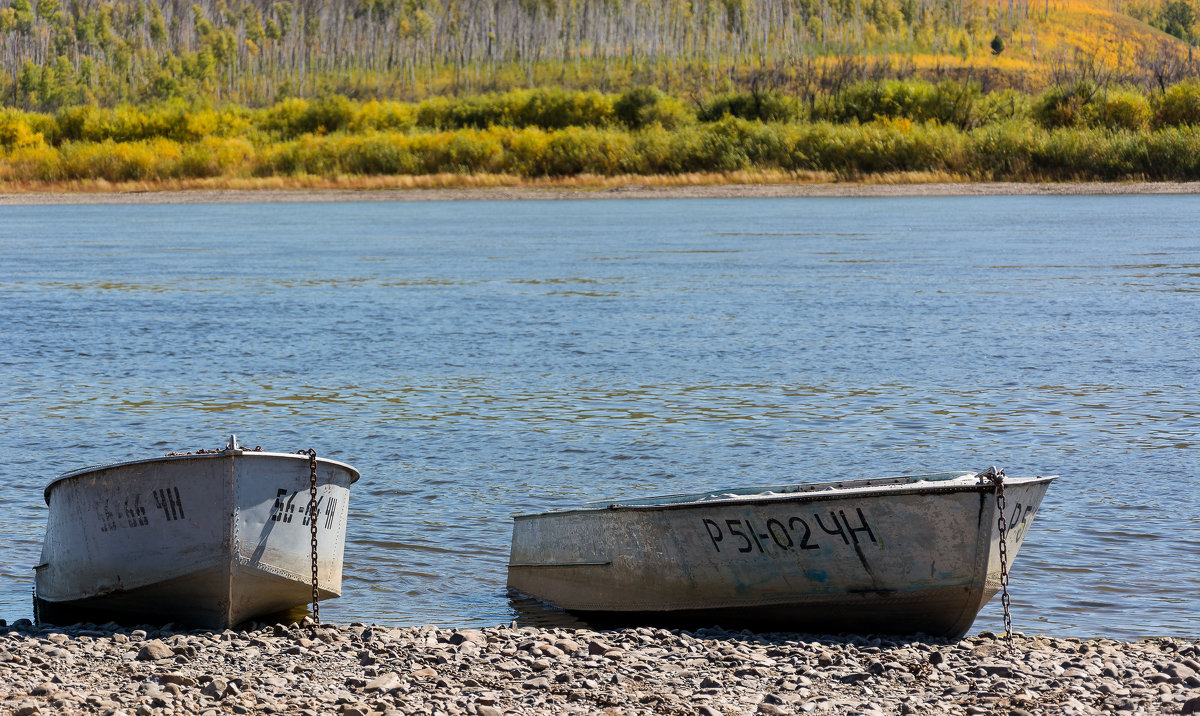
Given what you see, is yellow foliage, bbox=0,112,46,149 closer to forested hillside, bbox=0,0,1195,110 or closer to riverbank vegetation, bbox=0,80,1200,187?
riverbank vegetation, bbox=0,80,1200,187

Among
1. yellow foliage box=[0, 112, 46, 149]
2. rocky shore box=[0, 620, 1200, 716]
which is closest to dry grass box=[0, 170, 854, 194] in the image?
yellow foliage box=[0, 112, 46, 149]

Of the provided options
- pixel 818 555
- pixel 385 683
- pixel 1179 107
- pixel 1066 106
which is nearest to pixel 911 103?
pixel 1066 106

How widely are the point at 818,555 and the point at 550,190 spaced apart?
77342 mm

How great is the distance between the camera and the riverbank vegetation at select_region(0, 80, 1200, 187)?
257 ft

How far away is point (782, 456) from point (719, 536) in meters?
5.85

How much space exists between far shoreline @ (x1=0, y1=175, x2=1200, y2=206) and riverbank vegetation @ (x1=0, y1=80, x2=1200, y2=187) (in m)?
1.09

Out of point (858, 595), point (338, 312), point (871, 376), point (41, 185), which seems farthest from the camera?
point (41, 185)

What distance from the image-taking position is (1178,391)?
1778 cm

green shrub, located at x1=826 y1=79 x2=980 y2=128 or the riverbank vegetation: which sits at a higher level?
green shrub, located at x1=826 y1=79 x2=980 y2=128

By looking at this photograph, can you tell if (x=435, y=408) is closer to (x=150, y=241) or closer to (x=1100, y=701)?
(x=1100, y=701)

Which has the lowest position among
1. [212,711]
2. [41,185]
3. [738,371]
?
[41,185]

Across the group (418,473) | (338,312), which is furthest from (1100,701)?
(338,312)

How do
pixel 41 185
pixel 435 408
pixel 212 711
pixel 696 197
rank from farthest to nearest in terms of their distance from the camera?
pixel 41 185 < pixel 696 197 < pixel 435 408 < pixel 212 711

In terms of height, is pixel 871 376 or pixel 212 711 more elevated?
pixel 212 711
